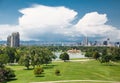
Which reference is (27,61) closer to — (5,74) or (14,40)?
(5,74)

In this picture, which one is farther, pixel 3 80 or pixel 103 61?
pixel 103 61

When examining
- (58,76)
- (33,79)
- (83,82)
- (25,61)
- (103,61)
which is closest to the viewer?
(83,82)

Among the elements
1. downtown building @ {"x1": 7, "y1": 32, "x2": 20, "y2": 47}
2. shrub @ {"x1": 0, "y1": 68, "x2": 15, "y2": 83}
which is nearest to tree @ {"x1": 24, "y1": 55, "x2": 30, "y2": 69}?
shrub @ {"x1": 0, "y1": 68, "x2": 15, "y2": 83}

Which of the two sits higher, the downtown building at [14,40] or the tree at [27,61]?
the downtown building at [14,40]

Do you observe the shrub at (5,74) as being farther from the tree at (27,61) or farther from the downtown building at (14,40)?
the downtown building at (14,40)

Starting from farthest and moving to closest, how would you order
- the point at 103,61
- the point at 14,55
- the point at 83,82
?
the point at 14,55, the point at 103,61, the point at 83,82

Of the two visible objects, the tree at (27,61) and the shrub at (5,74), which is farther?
the tree at (27,61)

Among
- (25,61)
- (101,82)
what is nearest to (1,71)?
(101,82)

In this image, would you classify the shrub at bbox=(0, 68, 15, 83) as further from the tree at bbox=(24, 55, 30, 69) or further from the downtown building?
the downtown building

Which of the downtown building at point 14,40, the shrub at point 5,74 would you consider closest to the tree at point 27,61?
the shrub at point 5,74

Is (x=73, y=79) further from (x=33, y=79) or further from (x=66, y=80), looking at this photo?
(x=33, y=79)

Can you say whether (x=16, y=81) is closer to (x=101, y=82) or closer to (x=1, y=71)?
(x=1, y=71)
